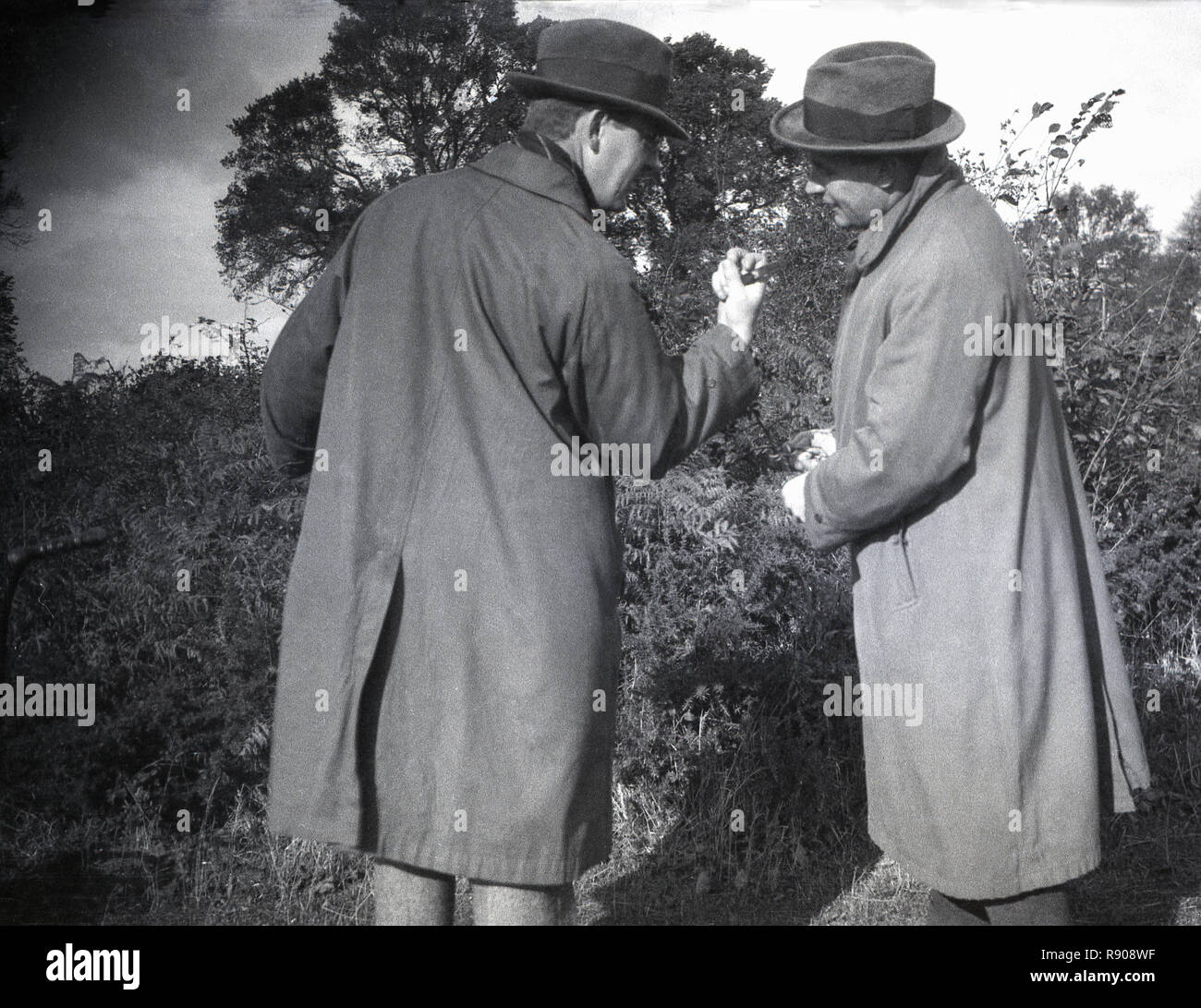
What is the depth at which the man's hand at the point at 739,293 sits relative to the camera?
2.76m

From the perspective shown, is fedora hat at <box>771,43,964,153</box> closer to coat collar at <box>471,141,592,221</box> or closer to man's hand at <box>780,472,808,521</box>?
coat collar at <box>471,141,592,221</box>

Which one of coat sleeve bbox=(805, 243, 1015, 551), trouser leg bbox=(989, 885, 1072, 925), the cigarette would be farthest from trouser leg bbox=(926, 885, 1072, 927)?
the cigarette

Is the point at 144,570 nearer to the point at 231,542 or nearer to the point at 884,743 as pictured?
the point at 231,542

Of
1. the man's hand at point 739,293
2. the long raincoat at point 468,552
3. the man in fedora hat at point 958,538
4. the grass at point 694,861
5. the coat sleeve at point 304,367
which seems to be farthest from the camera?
the grass at point 694,861

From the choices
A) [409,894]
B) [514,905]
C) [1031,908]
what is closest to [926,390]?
[1031,908]

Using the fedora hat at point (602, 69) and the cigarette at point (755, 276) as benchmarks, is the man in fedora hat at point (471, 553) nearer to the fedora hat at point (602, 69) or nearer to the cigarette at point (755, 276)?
the fedora hat at point (602, 69)

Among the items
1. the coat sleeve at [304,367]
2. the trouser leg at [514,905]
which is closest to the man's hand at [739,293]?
the coat sleeve at [304,367]

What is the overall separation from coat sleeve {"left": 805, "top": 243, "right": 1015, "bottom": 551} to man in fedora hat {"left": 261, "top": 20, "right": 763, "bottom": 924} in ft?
1.36

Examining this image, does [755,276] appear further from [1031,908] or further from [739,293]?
[1031,908]

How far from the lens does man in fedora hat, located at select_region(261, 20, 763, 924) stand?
2428 mm

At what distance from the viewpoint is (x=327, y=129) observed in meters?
6.91

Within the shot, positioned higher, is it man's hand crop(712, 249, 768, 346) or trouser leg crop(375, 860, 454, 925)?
man's hand crop(712, 249, 768, 346)

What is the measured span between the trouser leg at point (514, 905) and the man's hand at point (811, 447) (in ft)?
3.73

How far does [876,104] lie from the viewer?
269cm
